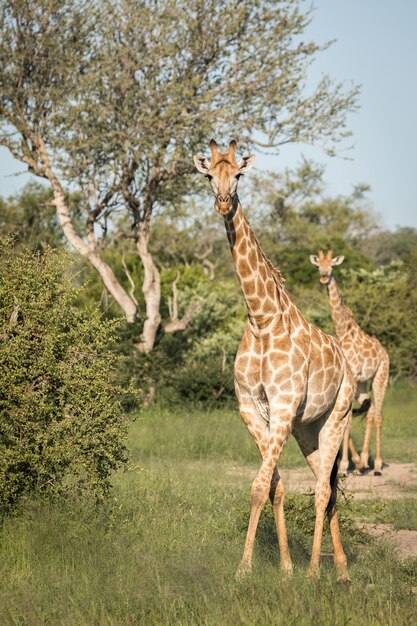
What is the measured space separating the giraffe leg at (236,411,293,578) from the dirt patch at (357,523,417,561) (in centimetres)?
131

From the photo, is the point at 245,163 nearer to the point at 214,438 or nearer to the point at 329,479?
the point at 329,479

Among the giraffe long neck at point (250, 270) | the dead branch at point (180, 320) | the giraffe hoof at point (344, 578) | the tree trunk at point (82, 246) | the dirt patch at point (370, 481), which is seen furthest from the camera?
the dead branch at point (180, 320)

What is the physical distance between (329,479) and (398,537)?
65.7 inches

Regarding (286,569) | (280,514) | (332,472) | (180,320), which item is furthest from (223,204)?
(180,320)

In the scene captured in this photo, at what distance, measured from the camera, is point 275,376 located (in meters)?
6.88

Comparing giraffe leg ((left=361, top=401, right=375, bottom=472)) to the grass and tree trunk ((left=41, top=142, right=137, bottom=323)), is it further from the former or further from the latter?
tree trunk ((left=41, top=142, right=137, bottom=323))

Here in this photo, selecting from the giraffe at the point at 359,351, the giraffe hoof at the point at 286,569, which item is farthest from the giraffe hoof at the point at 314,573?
the giraffe at the point at 359,351

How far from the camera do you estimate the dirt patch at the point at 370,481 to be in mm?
11673

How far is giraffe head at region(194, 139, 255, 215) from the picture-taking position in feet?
21.6

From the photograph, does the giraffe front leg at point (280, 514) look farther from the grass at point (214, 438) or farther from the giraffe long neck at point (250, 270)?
the grass at point (214, 438)

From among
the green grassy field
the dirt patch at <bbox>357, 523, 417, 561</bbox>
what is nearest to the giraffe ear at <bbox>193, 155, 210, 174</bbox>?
the green grassy field

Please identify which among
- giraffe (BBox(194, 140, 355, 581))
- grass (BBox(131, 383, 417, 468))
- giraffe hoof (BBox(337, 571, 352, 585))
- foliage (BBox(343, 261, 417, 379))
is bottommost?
giraffe hoof (BBox(337, 571, 352, 585))

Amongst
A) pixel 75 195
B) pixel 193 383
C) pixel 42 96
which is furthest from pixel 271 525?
pixel 75 195

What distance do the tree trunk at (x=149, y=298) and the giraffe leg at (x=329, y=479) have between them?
12.4 metres
